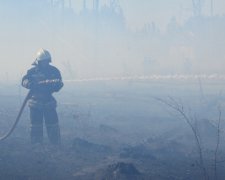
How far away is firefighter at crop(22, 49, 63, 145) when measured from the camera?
10961mm

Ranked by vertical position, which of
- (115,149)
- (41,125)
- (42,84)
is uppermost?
(42,84)

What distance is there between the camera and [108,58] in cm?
5316

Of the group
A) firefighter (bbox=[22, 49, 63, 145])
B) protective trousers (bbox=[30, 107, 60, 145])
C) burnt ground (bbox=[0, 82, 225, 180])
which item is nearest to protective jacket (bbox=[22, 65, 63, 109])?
firefighter (bbox=[22, 49, 63, 145])

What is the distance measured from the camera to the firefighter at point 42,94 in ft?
36.0

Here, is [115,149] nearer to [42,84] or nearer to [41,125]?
[41,125]

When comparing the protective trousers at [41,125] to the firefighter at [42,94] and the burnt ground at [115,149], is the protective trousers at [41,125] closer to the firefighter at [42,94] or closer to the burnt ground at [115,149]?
the firefighter at [42,94]

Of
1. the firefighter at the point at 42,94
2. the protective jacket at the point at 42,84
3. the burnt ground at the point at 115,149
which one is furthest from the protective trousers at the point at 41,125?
the burnt ground at the point at 115,149

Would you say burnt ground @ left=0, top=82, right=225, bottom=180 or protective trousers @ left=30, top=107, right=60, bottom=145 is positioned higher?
protective trousers @ left=30, top=107, right=60, bottom=145

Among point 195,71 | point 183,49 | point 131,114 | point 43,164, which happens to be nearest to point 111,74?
point 195,71

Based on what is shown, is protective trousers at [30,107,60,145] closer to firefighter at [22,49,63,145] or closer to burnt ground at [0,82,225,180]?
firefighter at [22,49,63,145]

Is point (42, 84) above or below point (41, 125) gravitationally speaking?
above

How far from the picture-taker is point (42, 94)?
1101 centimetres

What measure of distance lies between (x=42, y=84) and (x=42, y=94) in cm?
27

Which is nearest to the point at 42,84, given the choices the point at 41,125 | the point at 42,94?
the point at 42,94
